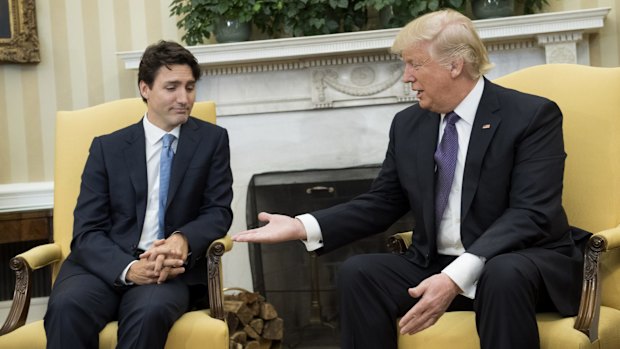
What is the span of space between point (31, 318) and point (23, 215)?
771 mm

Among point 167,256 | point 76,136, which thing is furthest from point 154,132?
point 167,256

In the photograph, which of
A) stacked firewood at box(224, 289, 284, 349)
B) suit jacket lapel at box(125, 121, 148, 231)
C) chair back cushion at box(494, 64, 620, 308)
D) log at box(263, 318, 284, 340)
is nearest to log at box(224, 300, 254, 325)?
stacked firewood at box(224, 289, 284, 349)

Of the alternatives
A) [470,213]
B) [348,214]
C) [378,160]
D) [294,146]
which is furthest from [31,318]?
[470,213]

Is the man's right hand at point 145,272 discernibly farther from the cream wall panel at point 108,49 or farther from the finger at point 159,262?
the cream wall panel at point 108,49

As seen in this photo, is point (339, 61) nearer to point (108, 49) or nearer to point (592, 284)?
point (108, 49)

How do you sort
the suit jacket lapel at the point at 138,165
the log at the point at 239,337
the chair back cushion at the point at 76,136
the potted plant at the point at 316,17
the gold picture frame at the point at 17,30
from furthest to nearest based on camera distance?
the gold picture frame at the point at 17,30 → the potted plant at the point at 316,17 → the log at the point at 239,337 → the chair back cushion at the point at 76,136 → the suit jacket lapel at the point at 138,165

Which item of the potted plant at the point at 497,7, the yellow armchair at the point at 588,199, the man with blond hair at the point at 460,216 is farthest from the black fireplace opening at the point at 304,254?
the man with blond hair at the point at 460,216

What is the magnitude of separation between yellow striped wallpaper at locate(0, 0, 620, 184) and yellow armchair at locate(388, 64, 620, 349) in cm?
240

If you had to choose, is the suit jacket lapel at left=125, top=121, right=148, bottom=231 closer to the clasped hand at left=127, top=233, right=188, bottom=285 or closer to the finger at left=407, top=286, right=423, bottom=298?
the clasped hand at left=127, top=233, right=188, bottom=285

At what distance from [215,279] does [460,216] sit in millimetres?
783

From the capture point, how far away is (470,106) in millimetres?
2596

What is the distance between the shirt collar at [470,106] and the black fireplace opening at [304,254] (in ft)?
5.82

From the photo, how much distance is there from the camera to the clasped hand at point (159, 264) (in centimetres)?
268

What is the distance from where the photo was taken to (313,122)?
4.45 metres
